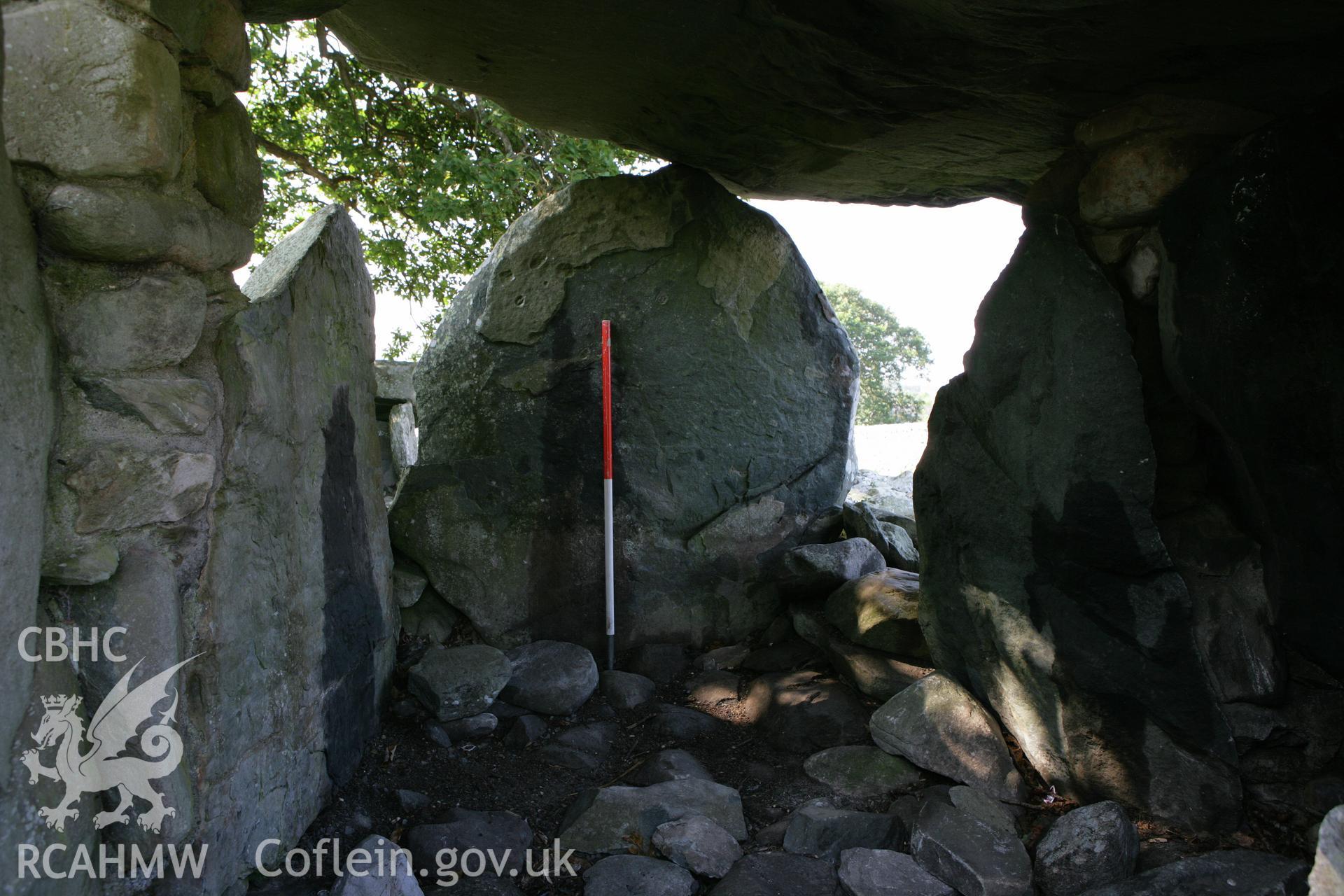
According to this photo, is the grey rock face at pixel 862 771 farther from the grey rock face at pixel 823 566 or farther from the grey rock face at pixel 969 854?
the grey rock face at pixel 823 566

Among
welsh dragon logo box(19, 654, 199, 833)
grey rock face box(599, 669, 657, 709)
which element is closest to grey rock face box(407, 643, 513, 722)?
A: grey rock face box(599, 669, 657, 709)

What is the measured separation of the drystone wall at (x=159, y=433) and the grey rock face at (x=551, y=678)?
0.86m

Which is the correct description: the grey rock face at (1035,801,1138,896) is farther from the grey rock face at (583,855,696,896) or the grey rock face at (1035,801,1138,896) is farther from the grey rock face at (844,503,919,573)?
the grey rock face at (844,503,919,573)

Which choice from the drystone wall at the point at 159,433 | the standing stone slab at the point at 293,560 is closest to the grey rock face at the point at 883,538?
the standing stone slab at the point at 293,560

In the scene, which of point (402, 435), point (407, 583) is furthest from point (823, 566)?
point (402, 435)

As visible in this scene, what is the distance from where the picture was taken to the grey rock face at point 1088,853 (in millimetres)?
2125

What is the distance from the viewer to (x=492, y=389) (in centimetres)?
361

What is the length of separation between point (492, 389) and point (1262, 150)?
8.71 feet

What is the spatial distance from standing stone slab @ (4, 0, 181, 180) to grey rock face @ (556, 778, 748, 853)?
188cm

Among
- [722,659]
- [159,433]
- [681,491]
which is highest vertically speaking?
[159,433]

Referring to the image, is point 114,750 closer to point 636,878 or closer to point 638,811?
point 636,878

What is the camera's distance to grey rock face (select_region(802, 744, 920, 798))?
2621mm

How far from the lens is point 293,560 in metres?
2.27

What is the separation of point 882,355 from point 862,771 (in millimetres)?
20222
